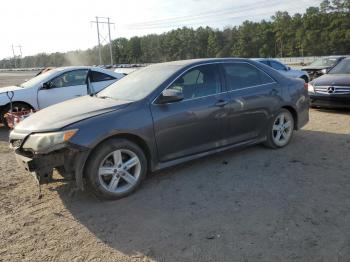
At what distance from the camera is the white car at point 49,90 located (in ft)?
30.9

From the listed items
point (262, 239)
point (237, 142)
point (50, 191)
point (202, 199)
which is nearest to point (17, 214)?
point (50, 191)

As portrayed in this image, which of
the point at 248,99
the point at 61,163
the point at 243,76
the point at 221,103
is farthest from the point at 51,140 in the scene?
the point at 243,76

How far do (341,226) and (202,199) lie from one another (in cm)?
154

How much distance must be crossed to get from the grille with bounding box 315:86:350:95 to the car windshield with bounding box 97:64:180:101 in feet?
17.8

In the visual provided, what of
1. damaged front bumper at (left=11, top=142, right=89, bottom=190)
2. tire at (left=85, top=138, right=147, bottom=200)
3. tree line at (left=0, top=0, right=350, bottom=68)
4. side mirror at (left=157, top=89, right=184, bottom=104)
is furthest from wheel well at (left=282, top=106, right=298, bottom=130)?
tree line at (left=0, top=0, right=350, bottom=68)

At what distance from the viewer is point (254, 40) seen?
327 feet

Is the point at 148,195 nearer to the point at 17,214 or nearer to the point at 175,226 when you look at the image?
the point at 175,226

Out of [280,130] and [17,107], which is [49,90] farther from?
[280,130]

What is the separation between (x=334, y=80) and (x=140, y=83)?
612 cm

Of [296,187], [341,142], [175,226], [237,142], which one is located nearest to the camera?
[175,226]

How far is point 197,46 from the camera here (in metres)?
117

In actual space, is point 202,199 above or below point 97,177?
below

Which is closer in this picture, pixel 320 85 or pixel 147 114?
pixel 147 114

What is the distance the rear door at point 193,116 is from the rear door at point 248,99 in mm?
197
